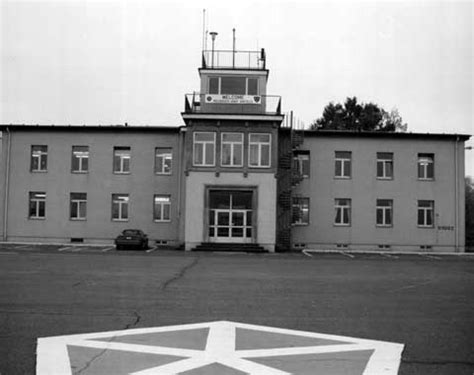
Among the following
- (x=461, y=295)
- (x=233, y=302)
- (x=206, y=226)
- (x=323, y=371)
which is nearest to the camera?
(x=323, y=371)

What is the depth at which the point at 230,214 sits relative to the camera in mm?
33969

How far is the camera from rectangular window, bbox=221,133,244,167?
33.6 m

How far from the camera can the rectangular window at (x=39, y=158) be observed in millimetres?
38250

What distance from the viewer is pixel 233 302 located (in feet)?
37.7

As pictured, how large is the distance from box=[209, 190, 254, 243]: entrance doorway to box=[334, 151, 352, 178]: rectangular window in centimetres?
771

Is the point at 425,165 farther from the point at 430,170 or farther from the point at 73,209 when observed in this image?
the point at 73,209

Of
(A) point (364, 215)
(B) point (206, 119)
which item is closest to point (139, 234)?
(B) point (206, 119)

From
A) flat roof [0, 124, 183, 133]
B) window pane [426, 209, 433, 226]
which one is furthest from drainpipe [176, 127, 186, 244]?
window pane [426, 209, 433, 226]

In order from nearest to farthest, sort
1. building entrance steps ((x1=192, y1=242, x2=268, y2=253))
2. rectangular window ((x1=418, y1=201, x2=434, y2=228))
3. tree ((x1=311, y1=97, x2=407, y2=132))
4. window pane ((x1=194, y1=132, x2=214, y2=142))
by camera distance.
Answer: building entrance steps ((x1=192, y1=242, x2=268, y2=253)) → window pane ((x1=194, y1=132, x2=214, y2=142)) → rectangular window ((x1=418, y1=201, x2=434, y2=228)) → tree ((x1=311, y1=97, x2=407, y2=132))

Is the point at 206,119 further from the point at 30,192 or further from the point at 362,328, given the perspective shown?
the point at 362,328

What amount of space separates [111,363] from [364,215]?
32.6 meters

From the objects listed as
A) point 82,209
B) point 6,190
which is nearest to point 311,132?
point 82,209

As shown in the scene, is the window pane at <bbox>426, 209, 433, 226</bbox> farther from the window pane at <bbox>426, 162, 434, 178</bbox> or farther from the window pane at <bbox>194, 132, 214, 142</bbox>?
the window pane at <bbox>194, 132, 214, 142</bbox>

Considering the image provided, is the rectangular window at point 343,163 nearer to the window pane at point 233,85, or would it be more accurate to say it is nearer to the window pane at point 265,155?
the window pane at point 265,155
